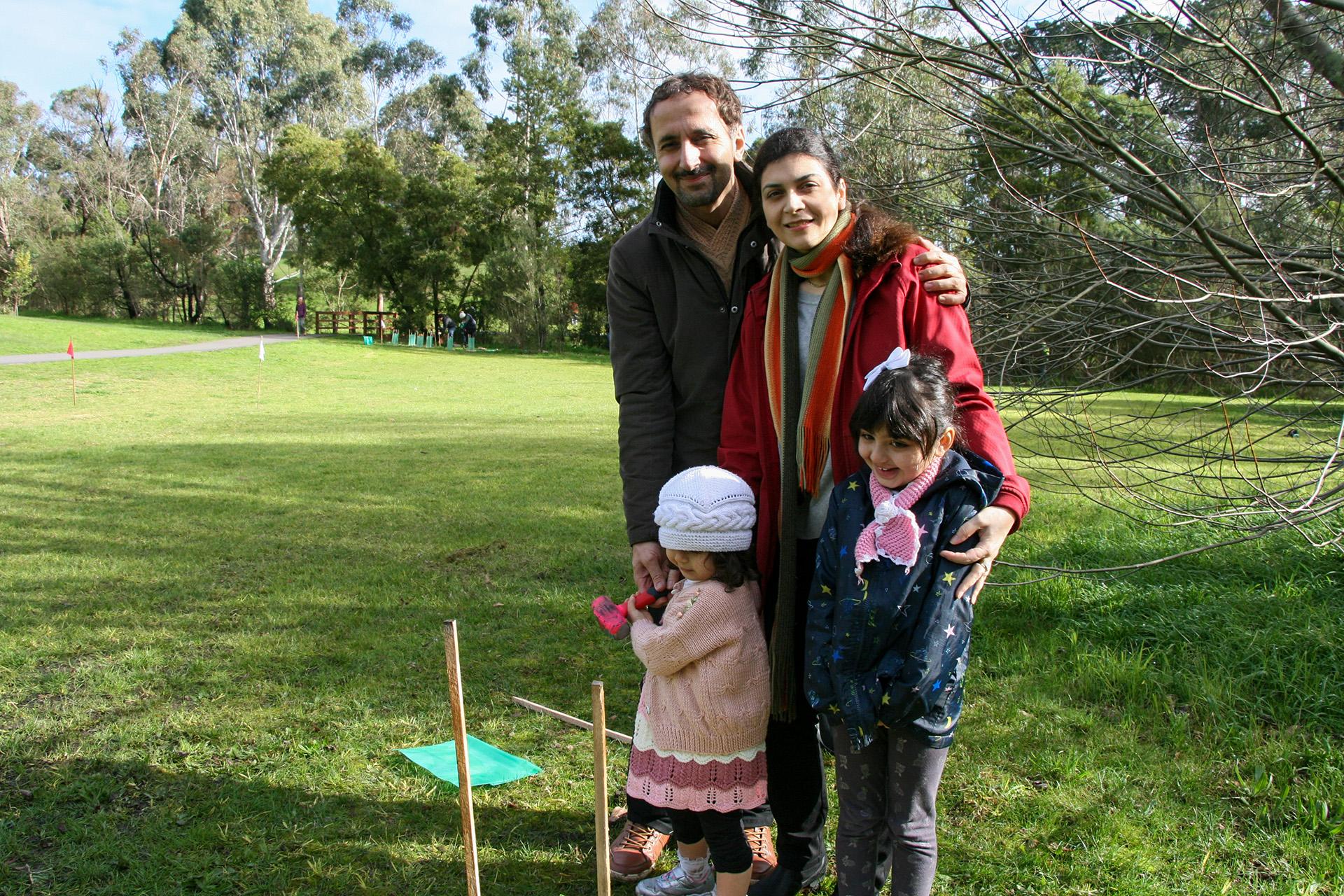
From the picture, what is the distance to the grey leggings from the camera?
2.10 metres

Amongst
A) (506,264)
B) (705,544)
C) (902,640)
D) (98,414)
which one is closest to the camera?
(902,640)

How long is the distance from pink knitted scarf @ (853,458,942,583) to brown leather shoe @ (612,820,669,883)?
1.24m

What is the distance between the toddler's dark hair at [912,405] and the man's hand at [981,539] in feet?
0.57

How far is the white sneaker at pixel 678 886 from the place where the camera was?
2.60 m

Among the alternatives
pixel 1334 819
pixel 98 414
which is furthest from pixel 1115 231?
pixel 98 414

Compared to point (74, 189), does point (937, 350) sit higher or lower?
lower

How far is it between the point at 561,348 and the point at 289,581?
3014 cm

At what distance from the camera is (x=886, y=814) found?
2197 millimetres

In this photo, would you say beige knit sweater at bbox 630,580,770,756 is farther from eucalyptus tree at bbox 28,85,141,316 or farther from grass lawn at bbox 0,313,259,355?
eucalyptus tree at bbox 28,85,141,316

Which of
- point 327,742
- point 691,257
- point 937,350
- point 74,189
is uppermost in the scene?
point 74,189

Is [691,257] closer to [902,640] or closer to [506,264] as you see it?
[902,640]

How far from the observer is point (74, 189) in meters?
46.1

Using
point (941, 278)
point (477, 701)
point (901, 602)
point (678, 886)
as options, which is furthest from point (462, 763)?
point (477, 701)

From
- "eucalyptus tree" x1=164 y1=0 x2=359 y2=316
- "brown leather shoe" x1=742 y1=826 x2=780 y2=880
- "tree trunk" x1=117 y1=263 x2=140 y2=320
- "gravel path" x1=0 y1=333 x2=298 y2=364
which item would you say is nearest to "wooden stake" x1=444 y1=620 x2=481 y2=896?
"brown leather shoe" x1=742 y1=826 x2=780 y2=880
